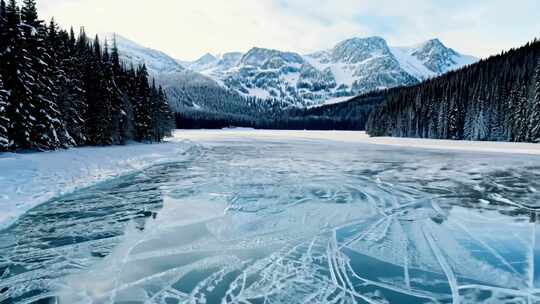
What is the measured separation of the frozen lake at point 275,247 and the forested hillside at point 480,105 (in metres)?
43.3

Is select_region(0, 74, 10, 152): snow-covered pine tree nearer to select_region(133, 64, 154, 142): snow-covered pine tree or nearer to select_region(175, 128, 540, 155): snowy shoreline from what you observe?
select_region(133, 64, 154, 142): snow-covered pine tree

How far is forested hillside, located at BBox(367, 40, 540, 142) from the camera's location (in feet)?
154

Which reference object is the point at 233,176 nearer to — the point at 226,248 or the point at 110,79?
the point at 226,248

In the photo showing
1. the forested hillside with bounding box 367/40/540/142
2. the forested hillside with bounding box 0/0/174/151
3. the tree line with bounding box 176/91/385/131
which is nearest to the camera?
the forested hillside with bounding box 0/0/174/151

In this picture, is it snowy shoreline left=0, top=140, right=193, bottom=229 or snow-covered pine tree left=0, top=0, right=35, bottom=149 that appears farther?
snow-covered pine tree left=0, top=0, right=35, bottom=149

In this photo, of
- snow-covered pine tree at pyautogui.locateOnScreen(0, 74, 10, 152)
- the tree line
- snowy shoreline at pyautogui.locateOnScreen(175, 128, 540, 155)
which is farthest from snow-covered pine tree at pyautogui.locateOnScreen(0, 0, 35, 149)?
the tree line

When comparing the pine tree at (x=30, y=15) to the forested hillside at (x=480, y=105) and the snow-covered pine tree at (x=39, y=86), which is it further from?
the forested hillside at (x=480, y=105)

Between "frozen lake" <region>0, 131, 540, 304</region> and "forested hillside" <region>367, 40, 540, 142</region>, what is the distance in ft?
142

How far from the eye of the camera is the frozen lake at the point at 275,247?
4.49 meters

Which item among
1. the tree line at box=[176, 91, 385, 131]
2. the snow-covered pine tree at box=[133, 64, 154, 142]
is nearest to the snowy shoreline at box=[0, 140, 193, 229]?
the snow-covered pine tree at box=[133, 64, 154, 142]

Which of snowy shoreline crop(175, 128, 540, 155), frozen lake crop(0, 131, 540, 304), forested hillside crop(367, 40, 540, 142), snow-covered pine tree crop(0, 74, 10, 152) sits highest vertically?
forested hillside crop(367, 40, 540, 142)

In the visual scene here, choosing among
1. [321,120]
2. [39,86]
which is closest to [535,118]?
[39,86]

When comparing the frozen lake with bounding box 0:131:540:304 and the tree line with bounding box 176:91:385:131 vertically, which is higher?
the tree line with bounding box 176:91:385:131

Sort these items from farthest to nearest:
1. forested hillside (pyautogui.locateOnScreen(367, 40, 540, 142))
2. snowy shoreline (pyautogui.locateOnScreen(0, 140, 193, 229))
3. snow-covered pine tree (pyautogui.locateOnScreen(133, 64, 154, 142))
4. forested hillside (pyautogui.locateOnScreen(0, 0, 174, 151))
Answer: forested hillside (pyautogui.locateOnScreen(367, 40, 540, 142)) → snow-covered pine tree (pyautogui.locateOnScreen(133, 64, 154, 142)) → forested hillside (pyautogui.locateOnScreen(0, 0, 174, 151)) → snowy shoreline (pyautogui.locateOnScreen(0, 140, 193, 229))
